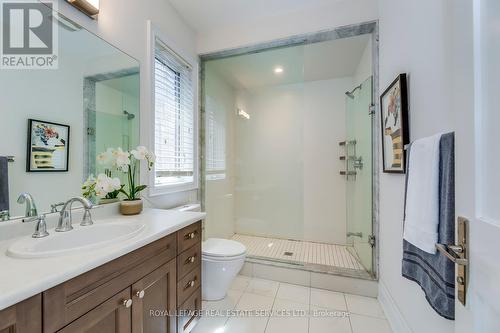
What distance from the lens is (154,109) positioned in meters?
1.80

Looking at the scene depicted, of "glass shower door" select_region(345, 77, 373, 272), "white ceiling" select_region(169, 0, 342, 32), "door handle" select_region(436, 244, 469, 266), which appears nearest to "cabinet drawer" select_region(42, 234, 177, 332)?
"door handle" select_region(436, 244, 469, 266)

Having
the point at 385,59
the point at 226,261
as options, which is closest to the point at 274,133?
the point at 385,59

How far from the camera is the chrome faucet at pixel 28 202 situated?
100cm

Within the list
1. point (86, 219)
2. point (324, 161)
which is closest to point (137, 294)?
point (86, 219)

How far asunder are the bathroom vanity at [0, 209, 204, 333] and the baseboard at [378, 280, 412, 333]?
53.2 inches

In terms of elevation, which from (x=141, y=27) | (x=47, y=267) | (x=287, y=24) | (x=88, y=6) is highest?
(x=287, y=24)

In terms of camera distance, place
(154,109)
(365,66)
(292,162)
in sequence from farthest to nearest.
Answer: (292,162) < (365,66) < (154,109)

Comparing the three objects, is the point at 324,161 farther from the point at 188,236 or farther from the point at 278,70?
the point at 188,236

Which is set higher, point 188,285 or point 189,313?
point 188,285

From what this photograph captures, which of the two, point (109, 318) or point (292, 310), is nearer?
point (109, 318)

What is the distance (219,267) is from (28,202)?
4.12 ft

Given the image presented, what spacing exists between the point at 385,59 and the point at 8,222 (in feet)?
8.26

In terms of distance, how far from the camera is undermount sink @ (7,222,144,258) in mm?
797

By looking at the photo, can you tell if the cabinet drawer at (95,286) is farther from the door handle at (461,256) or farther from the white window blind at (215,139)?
the white window blind at (215,139)
